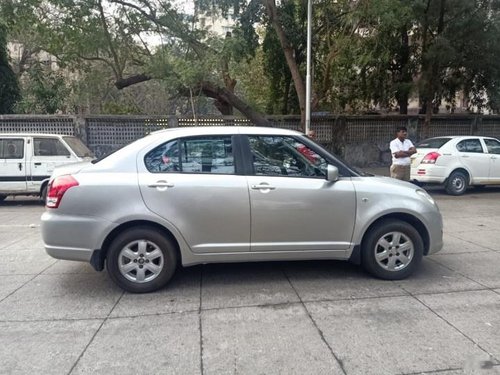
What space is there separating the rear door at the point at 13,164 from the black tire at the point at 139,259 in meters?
6.82

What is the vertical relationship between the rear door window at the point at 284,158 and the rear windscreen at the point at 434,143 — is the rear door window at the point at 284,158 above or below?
below

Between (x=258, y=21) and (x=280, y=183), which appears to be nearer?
(x=280, y=183)

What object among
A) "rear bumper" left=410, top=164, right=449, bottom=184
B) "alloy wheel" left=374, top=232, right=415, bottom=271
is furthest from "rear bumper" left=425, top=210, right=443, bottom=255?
"rear bumper" left=410, top=164, right=449, bottom=184

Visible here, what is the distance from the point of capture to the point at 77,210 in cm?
404

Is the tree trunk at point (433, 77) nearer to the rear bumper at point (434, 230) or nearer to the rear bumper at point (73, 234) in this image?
the rear bumper at point (434, 230)

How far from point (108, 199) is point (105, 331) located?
126 centimetres

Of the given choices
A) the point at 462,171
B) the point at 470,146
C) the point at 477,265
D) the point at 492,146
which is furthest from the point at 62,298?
the point at 492,146

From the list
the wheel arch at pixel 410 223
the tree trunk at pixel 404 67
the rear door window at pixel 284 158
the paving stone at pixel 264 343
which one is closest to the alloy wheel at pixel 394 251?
the wheel arch at pixel 410 223

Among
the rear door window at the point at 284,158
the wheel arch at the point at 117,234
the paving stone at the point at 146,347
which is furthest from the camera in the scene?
the rear door window at the point at 284,158

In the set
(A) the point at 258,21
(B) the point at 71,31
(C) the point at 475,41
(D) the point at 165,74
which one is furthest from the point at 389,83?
(B) the point at 71,31

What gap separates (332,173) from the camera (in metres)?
4.27

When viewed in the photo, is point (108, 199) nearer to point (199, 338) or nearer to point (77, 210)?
point (77, 210)

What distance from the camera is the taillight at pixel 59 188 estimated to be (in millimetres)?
4051

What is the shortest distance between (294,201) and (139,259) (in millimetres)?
1674
